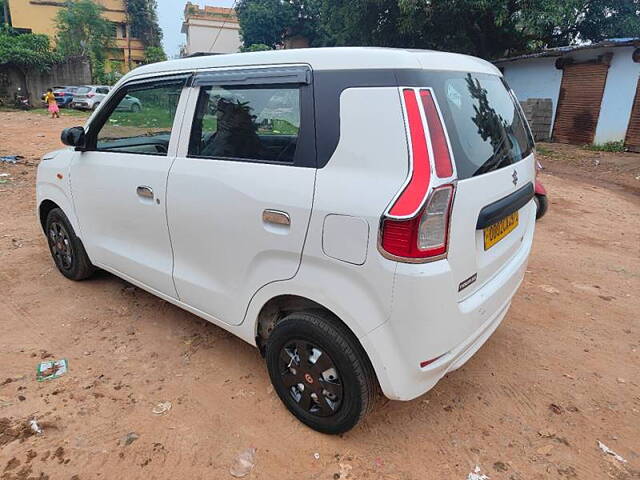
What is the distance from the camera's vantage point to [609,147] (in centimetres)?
1268

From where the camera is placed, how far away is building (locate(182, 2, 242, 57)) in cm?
4316

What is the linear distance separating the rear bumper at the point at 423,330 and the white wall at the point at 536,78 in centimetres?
1397

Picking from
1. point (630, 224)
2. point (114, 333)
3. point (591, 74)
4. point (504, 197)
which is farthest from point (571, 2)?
point (114, 333)

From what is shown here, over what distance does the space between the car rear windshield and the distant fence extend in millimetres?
32713

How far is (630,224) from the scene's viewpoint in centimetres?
591

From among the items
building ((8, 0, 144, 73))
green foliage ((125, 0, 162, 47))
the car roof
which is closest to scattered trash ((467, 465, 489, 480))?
the car roof

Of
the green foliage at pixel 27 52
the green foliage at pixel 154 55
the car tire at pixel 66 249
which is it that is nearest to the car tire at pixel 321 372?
the car tire at pixel 66 249

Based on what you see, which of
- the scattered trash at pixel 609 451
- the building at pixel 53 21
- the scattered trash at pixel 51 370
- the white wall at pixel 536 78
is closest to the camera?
the scattered trash at pixel 609 451

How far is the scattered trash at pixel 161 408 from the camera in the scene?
2.39 metres

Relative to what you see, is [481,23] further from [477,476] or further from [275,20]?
[275,20]

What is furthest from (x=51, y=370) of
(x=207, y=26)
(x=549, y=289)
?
(x=207, y=26)

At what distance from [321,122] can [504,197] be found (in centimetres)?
95

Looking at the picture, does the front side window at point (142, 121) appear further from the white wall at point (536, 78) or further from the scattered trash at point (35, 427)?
the white wall at point (536, 78)

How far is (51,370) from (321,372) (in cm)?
175
